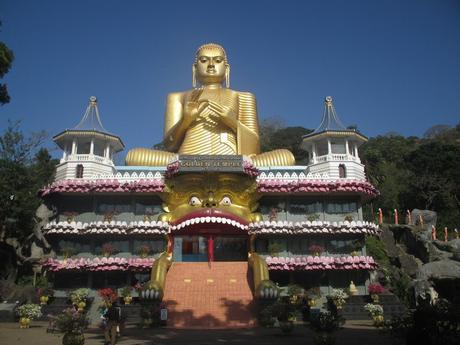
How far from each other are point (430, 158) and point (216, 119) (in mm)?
28238

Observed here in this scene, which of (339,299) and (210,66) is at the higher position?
(210,66)

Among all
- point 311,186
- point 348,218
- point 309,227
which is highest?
point 311,186

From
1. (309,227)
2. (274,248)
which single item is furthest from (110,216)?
(309,227)

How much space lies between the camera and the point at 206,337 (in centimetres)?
1434

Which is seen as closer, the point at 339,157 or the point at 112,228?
the point at 112,228

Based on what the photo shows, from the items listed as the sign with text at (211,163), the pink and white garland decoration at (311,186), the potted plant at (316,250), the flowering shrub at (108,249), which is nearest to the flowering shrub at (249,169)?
the sign with text at (211,163)

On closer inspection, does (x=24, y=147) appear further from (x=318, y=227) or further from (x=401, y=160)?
(x=401, y=160)

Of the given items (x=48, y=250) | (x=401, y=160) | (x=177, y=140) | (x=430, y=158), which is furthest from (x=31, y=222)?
(x=401, y=160)

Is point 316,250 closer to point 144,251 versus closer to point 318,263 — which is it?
point 318,263

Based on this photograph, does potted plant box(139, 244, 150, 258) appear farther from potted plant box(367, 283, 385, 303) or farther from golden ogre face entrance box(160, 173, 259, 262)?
potted plant box(367, 283, 385, 303)

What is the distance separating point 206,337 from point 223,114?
1789cm

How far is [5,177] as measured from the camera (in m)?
29.0

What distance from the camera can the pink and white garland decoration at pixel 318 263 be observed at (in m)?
24.0

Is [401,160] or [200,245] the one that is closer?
[200,245]
